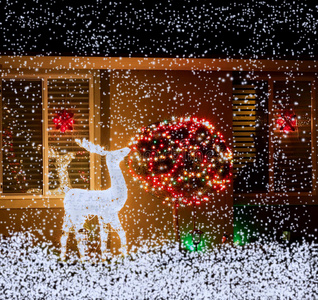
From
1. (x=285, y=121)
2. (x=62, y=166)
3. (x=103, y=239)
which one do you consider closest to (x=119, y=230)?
(x=103, y=239)

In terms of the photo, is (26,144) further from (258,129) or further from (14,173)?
(258,129)

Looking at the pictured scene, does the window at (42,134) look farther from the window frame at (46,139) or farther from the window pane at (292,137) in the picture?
the window pane at (292,137)

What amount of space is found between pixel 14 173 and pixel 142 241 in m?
2.51

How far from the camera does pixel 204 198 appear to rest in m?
7.13

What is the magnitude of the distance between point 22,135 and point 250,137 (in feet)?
13.8

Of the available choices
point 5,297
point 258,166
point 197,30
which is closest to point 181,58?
point 197,30

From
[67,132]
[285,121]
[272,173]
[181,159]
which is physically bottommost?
[272,173]

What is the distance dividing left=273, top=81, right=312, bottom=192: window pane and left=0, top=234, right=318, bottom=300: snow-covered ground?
125 cm

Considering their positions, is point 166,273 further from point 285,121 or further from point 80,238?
point 285,121

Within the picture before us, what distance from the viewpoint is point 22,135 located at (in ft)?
25.7

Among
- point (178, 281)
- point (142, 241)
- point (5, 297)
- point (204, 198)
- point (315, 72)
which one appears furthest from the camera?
point (315, 72)

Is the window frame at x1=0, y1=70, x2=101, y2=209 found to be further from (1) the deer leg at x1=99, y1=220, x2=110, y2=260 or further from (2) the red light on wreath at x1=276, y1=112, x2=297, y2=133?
(2) the red light on wreath at x1=276, y1=112, x2=297, y2=133

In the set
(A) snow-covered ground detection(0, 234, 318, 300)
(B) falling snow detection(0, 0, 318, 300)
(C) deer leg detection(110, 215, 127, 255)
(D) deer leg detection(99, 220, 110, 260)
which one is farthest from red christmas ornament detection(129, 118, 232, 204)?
(A) snow-covered ground detection(0, 234, 318, 300)

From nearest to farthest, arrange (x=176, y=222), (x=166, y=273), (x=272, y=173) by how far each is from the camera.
A: (x=166, y=273) < (x=176, y=222) < (x=272, y=173)
